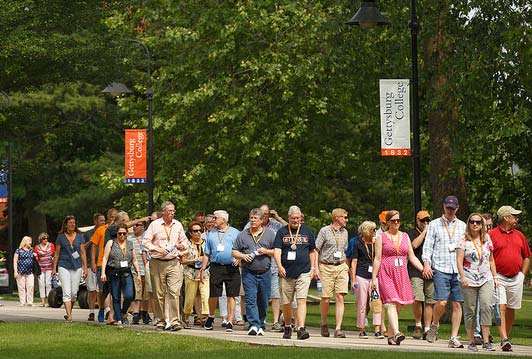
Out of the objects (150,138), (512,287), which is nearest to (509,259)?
(512,287)

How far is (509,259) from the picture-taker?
19.6 m

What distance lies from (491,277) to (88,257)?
9.20 metres

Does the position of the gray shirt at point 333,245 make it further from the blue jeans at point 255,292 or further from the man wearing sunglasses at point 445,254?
the man wearing sunglasses at point 445,254

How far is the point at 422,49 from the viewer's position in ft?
100

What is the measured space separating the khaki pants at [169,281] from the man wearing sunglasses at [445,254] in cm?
420

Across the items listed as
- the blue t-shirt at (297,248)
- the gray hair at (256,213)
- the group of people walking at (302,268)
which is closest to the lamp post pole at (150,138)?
the group of people walking at (302,268)

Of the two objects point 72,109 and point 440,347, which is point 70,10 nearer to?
point 440,347

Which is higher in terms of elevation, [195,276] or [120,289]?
[195,276]

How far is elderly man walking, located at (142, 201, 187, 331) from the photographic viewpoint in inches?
889

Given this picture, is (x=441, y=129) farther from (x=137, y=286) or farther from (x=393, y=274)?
(x=393, y=274)

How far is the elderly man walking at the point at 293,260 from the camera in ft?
68.7

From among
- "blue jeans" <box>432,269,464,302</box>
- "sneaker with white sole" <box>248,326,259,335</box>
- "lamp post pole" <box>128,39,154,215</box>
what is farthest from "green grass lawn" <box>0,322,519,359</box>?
"lamp post pole" <box>128,39,154,215</box>

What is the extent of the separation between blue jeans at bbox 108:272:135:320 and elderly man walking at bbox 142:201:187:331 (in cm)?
83

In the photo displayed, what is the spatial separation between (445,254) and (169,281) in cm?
464
